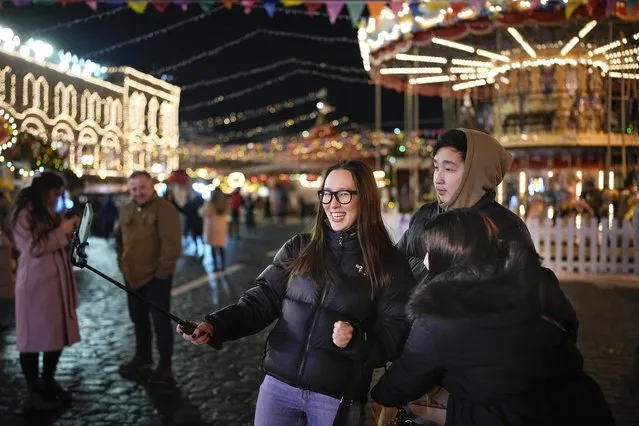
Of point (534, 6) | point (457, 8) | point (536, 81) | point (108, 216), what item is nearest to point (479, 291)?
point (534, 6)

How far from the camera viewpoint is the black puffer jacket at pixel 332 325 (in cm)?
264

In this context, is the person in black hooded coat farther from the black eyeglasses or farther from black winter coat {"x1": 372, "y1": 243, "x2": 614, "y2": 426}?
the black eyeglasses

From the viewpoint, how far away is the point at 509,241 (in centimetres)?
236

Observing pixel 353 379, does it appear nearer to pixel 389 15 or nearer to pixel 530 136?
pixel 389 15

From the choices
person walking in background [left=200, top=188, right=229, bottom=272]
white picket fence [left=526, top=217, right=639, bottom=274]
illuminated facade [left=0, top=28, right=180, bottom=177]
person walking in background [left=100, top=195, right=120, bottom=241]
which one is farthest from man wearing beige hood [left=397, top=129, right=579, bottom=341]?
person walking in background [left=100, top=195, right=120, bottom=241]

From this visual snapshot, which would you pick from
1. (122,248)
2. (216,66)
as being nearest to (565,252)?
(122,248)

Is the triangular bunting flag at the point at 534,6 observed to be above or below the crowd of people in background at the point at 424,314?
above

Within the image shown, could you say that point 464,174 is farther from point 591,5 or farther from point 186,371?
point 591,5

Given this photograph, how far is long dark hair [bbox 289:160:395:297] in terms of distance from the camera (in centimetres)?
279

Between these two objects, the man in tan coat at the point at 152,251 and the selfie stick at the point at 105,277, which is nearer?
the selfie stick at the point at 105,277

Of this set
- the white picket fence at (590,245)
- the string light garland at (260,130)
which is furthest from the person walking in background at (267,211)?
the white picket fence at (590,245)

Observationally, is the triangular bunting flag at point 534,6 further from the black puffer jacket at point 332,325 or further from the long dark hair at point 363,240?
the black puffer jacket at point 332,325

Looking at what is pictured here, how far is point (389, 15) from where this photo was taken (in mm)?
13266

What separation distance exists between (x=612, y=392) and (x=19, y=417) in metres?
4.65
